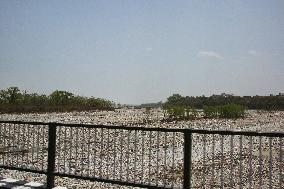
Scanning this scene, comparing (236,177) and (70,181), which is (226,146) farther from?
(70,181)

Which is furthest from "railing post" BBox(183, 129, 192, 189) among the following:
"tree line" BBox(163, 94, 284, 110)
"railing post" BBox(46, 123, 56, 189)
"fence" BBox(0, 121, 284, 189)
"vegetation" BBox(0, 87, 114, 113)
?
"tree line" BBox(163, 94, 284, 110)

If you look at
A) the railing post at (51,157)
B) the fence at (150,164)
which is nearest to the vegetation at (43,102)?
the fence at (150,164)

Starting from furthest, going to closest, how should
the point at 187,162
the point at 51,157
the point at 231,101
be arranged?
the point at 231,101, the point at 51,157, the point at 187,162

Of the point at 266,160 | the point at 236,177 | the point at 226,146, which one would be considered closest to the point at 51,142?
the point at 236,177

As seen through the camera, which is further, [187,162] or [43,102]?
[43,102]

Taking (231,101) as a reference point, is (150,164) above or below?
below

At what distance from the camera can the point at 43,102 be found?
170 ft

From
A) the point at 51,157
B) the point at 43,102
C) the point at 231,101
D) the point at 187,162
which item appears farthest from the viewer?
the point at 231,101

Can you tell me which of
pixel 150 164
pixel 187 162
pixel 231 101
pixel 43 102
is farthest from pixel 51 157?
pixel 231 101

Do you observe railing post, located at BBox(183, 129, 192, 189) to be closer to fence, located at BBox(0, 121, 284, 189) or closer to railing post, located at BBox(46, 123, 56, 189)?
fence, located at BBox(0, 121, 284, 189)

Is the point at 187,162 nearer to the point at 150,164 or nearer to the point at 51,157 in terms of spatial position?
the point at 150,164

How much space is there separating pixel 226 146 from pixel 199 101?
86490mm

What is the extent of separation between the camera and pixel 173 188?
5551 millimetres

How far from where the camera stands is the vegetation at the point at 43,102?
137 ft
